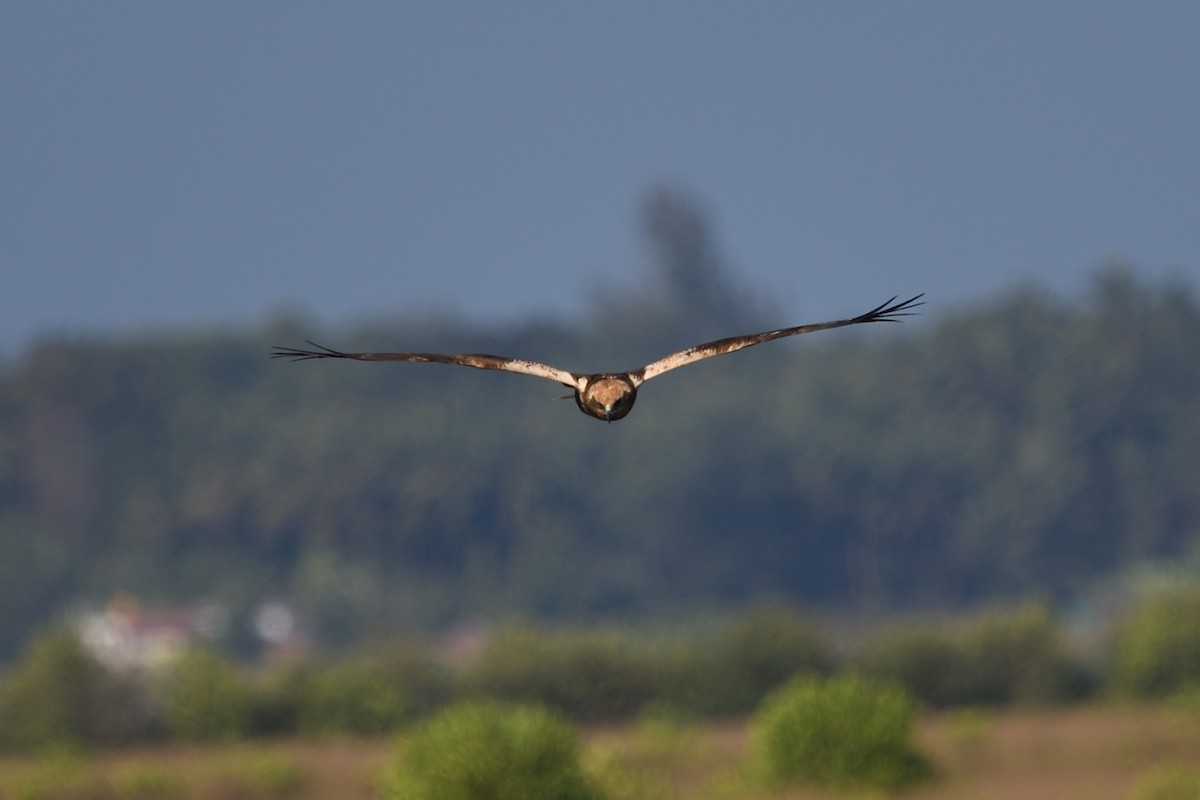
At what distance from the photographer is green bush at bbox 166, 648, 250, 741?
46.4 m

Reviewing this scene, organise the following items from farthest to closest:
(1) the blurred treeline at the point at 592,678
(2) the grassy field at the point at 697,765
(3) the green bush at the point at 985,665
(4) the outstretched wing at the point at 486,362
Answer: (3) the green bush at the point at 985,665 < (1) the blurred treeline at the point at 592,678 < (2) the grassy field at the point at 697,765 < (4) the outstretched wing at the point at 486,362

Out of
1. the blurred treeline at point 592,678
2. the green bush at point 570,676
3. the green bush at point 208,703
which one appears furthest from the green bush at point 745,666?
the green bush at point 208,703

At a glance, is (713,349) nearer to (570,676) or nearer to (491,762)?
(491,762)

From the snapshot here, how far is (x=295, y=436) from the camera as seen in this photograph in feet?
455

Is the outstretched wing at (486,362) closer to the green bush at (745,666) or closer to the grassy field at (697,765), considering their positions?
the grassy field at (697,765)

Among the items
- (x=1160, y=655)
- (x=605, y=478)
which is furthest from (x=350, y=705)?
(x=605, y=478)

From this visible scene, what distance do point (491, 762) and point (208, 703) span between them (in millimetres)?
23888

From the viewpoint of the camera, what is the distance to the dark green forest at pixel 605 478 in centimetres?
12912

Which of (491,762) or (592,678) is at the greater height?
(592,678)

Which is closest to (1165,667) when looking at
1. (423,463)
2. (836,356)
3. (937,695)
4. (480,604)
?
(937,695)

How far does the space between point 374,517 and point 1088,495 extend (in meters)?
36.9

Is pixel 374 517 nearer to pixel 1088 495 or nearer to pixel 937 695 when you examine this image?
pixel 1088 495

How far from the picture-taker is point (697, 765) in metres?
35.8

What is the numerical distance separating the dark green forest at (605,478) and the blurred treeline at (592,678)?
68.3 metres
